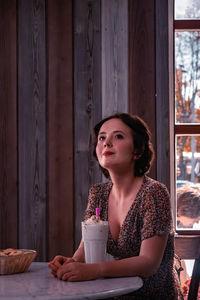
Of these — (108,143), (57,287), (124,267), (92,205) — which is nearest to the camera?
(57,287)

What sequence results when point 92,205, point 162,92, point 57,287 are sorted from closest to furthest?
point 57,287, point 92,205, point 162,92

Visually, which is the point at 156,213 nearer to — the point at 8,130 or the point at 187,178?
the point at 187,178

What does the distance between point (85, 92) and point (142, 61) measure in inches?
16.8

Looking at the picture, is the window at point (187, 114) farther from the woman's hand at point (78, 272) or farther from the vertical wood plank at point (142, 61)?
the woman's hand at point (78, 272)

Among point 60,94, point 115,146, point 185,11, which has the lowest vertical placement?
point 115,146

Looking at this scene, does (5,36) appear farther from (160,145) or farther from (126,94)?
(160,145)

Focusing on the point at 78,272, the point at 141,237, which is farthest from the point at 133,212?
the point at 78,272

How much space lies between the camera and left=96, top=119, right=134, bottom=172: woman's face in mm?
1743

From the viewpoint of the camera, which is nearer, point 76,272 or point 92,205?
point 76,272

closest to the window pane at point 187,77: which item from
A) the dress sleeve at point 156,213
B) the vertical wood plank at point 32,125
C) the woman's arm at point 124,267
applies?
Answer: the vertical wood plank at point 32,125

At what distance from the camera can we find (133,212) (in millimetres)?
1709

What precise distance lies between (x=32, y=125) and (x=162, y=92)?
88 centimetres

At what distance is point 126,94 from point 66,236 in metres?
1.02

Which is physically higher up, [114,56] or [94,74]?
[114,56]
